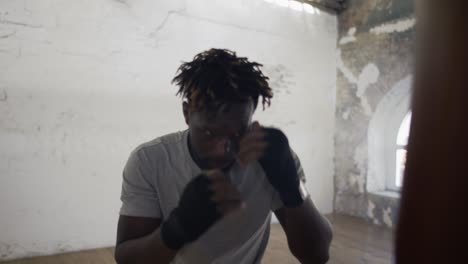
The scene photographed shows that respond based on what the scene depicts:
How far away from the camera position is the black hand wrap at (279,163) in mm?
833

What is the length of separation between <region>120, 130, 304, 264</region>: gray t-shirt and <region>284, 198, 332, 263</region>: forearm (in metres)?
0.08

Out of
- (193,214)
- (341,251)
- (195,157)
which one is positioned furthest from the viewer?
(341,251)

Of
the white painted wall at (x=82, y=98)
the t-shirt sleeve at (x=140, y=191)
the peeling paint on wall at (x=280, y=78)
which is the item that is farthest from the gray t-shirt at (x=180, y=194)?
the peeling paint on wall at (x=280, y=78)

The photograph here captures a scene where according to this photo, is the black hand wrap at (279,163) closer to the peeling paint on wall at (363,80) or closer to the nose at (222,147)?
the nose at (222,147)

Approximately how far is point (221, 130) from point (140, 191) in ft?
1.04

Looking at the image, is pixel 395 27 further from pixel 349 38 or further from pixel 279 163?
pixel 279 163

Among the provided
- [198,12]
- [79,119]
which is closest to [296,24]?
[198,12]

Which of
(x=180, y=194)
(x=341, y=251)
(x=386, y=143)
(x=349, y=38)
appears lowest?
(x=341, y=251)

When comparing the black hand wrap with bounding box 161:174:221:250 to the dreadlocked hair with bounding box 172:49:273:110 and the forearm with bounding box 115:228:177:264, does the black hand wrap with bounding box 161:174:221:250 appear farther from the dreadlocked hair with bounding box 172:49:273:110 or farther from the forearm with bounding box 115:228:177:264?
the dreadlocked hair with bounding box 172:49:273:110

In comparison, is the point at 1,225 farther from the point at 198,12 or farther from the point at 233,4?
the point at 233,4

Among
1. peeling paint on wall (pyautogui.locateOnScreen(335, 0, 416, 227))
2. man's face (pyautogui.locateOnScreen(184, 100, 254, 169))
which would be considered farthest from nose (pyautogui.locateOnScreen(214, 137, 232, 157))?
peeling paint on wall (pyautogui.locateOnScreen(335, 0, 416, 227))

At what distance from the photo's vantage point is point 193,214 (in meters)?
0.73

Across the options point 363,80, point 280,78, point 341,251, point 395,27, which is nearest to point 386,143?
point 363,80

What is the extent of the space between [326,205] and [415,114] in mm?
3509
